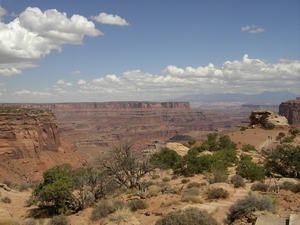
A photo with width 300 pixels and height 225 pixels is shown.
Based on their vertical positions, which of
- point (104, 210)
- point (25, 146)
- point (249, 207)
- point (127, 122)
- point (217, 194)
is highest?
point (249, 207)

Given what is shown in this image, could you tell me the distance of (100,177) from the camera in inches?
762

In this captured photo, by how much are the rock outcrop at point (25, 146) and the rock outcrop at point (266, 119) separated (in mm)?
41836

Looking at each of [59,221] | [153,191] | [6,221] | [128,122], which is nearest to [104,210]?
[59,221]

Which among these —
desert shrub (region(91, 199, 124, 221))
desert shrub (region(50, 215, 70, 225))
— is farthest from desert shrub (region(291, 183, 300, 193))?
desert shrub (region(50, 215, 70, 225))

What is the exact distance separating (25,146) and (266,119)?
48.7m

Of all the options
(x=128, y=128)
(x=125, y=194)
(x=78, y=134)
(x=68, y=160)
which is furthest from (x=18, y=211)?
(x=128, y=128)

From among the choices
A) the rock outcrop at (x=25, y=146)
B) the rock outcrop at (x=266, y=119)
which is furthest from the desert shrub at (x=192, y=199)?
the rock outcrop at (x=266, y=119)

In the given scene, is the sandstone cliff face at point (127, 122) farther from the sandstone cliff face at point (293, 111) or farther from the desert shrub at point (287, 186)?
the desert shrub at point (287, 186)

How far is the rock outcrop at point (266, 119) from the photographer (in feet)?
168

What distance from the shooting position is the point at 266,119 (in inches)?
2055

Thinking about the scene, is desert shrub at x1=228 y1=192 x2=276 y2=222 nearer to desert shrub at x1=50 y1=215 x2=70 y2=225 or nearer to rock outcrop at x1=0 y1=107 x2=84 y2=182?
desert shrub at x1=50 y1=215 x2=70 y2=225

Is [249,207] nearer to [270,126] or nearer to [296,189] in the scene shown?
[296,189]

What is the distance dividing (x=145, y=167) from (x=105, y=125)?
152387mm

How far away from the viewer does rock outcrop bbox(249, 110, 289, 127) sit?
5131cm
